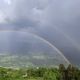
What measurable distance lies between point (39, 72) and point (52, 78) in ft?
156

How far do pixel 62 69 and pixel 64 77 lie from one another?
2870mm

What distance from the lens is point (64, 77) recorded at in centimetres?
7038

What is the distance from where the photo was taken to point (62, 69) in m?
68.5

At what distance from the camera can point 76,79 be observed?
8725 cm

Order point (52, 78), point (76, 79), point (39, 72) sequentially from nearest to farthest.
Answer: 1. point (76, 79)
2. point (52, 78)
3. point (39, 72)

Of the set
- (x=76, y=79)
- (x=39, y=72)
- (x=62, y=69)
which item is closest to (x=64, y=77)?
(x=62, y=69)

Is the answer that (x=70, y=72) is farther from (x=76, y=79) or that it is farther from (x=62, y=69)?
(x=76, y=79)

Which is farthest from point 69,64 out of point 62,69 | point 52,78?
point 52,78

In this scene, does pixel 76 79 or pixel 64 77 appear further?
pixel 76 79

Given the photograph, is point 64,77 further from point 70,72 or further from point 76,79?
point 76,79

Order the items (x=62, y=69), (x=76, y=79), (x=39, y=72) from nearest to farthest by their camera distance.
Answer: (x=62, y=69) < (x=76, y=79) < (x=39, y=72)

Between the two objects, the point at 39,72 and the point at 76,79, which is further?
the point at 39,72

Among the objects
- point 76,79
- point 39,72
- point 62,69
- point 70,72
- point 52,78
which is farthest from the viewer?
point 39,72

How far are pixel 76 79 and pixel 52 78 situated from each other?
25.2 metres
